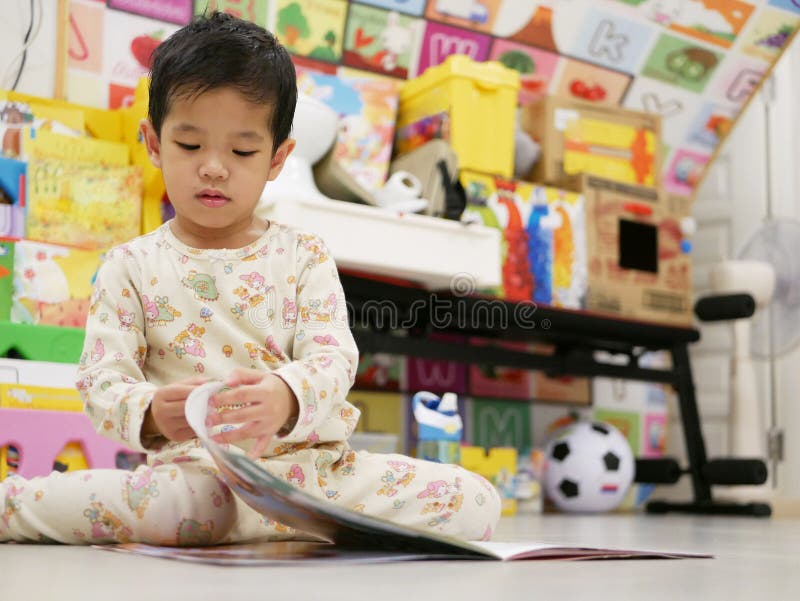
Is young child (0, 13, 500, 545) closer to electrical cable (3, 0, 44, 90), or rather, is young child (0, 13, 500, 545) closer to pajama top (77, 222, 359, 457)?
pajama top (77, 222, 359, 457)

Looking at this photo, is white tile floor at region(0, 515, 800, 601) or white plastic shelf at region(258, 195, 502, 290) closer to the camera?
white tile floor at region(0, 515, 800, 601)

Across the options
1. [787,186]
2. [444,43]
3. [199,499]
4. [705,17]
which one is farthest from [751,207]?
→ [199,499]

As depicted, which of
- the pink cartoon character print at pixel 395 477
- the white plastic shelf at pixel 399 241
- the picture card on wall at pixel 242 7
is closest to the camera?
the pink cartoon character print at pixel 395 477

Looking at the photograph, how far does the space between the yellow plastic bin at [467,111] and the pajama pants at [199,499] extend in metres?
1.44

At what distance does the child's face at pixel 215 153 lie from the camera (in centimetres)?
109

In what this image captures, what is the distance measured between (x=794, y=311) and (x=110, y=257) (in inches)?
91.5

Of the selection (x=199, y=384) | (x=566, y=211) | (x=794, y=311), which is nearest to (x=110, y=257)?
(x=199, y=384)

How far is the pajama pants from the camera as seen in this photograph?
3.50ft

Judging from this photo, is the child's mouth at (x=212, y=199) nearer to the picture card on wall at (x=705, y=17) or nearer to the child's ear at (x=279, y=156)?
the child's ear at (x=279, y=156)

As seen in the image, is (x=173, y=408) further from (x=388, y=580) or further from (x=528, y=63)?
(x=528, y=63)

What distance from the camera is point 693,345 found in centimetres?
346

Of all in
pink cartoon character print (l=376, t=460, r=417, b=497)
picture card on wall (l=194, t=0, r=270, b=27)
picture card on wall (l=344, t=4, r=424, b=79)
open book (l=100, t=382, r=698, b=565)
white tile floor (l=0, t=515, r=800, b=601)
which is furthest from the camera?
picture card on wall (l=344, t=4, r=424, b=79)

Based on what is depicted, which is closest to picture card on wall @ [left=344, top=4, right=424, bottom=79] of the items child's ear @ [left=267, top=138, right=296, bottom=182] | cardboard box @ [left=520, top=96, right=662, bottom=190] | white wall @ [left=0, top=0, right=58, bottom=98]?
cardboard box @ [left=520, top=96, right=662, bottom=190]

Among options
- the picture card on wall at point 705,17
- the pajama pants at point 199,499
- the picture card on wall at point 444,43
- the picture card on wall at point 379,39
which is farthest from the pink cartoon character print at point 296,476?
the picture card on wall at point 705,17
